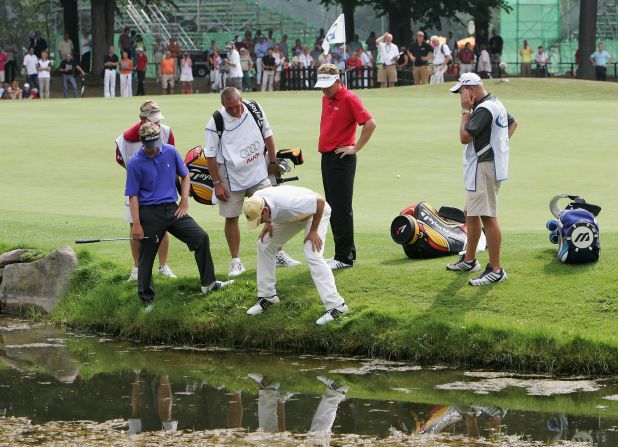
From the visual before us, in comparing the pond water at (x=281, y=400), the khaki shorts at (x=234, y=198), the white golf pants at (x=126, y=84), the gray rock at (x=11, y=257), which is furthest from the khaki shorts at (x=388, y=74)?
the pond water at (x=281, y=400)

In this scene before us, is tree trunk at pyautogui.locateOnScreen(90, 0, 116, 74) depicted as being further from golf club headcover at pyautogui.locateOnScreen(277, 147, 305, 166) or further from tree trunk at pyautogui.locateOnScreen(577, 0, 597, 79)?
golf club headcover at pyautogui.locateOnScreen(277, 147, 305, 166)

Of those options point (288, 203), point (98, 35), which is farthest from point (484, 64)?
point (288, 203)

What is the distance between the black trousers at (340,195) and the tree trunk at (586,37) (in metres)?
36.5

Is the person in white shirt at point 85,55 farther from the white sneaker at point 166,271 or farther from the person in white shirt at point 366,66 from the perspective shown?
the white sneaker at point 166,271

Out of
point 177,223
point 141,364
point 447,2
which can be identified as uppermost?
point 447,2

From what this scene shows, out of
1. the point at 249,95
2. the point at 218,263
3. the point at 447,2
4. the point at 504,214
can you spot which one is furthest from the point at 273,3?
the point at 218,263

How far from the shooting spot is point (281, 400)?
9367mm

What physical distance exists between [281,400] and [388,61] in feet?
103

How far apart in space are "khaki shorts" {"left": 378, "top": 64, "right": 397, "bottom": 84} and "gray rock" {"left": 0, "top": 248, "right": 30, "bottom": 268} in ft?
91.0

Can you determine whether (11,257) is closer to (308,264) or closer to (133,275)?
(133,275)

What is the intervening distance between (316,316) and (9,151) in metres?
16.1

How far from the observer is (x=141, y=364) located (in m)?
10.7

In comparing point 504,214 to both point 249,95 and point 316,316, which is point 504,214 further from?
point 249,95

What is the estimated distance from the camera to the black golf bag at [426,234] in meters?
12.4
